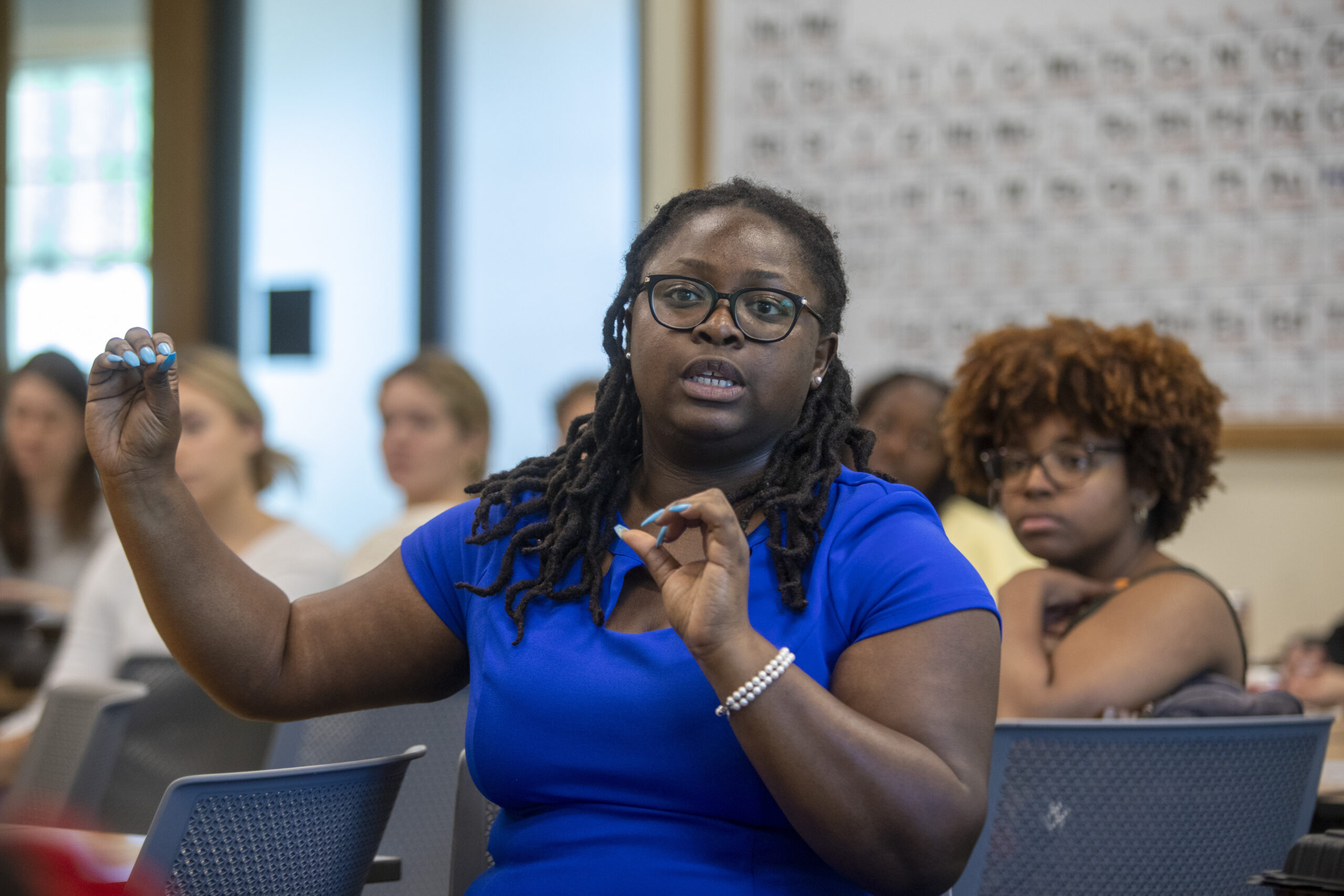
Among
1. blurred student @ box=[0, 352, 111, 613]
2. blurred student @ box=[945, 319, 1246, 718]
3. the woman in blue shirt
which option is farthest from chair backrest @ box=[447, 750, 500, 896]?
blurred student @ box=[0, 352, 111, 613]

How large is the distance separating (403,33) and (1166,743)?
14.3 feet

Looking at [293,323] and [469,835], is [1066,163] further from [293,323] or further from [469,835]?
[469,835]

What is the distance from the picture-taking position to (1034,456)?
2.13 meters

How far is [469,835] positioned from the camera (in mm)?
1587

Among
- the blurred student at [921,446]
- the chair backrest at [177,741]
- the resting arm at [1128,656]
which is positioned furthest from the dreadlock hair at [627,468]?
the blurred student at [921,446]

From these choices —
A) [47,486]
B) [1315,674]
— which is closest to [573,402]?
[47,486]

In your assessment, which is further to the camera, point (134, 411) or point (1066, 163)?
point (1066, 163)

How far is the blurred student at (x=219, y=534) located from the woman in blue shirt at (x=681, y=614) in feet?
4.34

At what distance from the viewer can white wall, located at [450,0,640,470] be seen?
15.6 ft

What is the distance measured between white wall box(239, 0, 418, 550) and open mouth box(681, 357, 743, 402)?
3782mm

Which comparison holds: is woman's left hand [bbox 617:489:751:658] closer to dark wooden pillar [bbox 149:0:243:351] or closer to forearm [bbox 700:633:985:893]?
forearm [bbox 700:633:985:893]

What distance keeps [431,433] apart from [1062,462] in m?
1.86

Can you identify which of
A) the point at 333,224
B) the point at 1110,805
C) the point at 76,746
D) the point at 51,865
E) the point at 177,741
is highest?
the point at 333,224

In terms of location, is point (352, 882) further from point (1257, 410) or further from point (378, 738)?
point (1257, 410)
